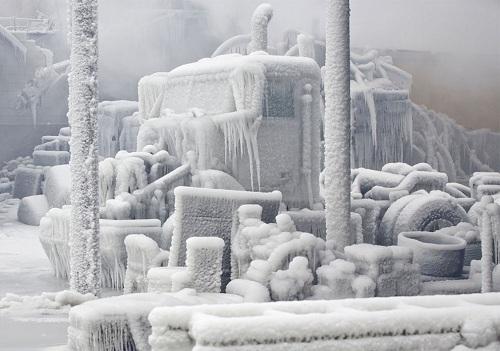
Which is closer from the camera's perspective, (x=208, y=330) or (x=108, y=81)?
(x=208, y=330)

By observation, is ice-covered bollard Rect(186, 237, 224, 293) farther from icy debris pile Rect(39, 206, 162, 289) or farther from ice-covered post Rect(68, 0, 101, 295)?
icy debris pile Rect(39, 206, 162, 289)

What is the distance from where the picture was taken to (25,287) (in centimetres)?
1248

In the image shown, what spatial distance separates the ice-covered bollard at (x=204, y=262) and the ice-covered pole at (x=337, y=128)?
2.28 metres

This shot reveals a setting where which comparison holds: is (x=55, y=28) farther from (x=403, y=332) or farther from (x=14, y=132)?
(x=403, y=332)

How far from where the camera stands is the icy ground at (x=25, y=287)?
27.0 ft

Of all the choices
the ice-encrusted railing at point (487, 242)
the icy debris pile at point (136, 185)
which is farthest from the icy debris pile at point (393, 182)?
the ice-encrusted railing at point (487, 242)

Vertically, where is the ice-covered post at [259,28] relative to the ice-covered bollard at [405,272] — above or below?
above

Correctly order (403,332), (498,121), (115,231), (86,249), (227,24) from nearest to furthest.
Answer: (403,332) < (86,249) < (115,231) < (498,121) < (227,24)

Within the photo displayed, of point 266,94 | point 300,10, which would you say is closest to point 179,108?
point 266,94

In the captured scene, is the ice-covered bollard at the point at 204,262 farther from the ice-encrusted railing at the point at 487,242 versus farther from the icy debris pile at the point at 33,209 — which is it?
the icy debris pile at the point at 33,209

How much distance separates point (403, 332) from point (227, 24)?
2278cm

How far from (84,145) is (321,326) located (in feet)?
17.0

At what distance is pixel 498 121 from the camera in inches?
963

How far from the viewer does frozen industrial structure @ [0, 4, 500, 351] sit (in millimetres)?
4871
